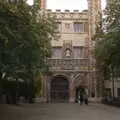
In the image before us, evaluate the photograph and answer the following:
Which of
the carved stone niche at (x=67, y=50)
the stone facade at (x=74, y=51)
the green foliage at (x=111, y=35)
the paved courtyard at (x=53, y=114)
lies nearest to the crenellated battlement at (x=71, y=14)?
the stone facade at (x=74, y=51)

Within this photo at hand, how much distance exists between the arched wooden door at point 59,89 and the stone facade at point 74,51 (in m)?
0.90

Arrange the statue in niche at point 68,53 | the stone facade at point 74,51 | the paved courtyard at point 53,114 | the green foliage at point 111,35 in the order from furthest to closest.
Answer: the statue in niche at point 68,53
the stone facade at point 74,51
the green foliage at point 111,35
the paved courtyard at point 53,114

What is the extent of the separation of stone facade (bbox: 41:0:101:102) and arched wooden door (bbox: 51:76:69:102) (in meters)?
0.90

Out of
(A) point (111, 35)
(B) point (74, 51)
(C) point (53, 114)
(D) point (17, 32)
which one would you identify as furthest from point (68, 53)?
(D) point (17, 32)

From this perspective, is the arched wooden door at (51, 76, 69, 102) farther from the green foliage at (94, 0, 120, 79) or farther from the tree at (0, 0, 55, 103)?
the tree at (0, 0, 55, 103)

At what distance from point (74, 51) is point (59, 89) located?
6319 mm

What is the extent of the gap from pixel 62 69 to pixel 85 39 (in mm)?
6081

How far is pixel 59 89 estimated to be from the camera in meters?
54.5

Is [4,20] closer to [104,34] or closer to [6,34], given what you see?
[6,34]

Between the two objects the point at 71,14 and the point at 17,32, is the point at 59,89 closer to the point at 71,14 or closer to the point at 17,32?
A: the point at 71,14

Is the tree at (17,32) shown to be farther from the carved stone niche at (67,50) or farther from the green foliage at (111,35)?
the carved stone niche at (67,50)

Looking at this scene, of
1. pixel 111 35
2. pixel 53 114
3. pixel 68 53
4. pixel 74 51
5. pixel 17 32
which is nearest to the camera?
pixel 17 32

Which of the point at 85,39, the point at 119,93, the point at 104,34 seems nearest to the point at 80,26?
the point at 85,39

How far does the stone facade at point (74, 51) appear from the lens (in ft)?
174
